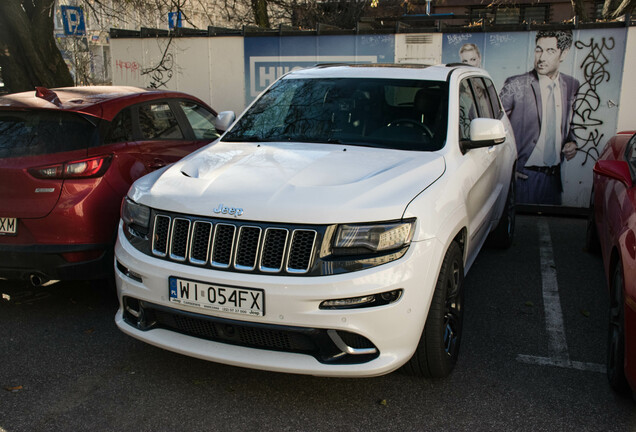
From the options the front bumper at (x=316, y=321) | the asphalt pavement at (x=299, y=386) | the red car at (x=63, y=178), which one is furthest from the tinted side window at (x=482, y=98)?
the red car at (x=63, y=178)

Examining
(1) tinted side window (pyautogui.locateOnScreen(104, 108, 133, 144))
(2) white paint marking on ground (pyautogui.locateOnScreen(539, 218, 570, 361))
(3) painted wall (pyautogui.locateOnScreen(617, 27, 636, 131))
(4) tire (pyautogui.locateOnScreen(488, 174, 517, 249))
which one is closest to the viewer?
(2) white paint marking on ground (pyautogui.locateOnScreen(539, 218, 570, 361))

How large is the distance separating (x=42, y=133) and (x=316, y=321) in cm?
278

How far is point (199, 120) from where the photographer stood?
6.12 meters

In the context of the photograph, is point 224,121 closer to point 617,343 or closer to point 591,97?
point 617,343

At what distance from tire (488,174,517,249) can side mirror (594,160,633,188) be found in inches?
77.1

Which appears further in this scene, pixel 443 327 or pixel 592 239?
pixel 592 239

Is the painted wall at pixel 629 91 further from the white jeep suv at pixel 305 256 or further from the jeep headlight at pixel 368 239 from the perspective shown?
the jeep headlight at pixel 368 239

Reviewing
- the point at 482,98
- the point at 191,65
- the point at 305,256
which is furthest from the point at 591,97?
the point at 305,256

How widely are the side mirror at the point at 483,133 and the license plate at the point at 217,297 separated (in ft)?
6.48

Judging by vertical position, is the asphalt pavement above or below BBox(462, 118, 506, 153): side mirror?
below

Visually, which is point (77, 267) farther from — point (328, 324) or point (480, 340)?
point (480, 340)

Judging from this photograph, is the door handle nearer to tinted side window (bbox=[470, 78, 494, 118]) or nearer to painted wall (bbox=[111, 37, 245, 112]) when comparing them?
tinted side window (bbox=[470, 78, 494, 118])

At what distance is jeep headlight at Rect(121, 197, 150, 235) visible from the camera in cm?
359

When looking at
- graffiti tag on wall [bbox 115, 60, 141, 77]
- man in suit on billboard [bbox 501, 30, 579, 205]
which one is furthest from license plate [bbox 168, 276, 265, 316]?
graffiti tag on wall [bbox 115, 60, 141, 77]
